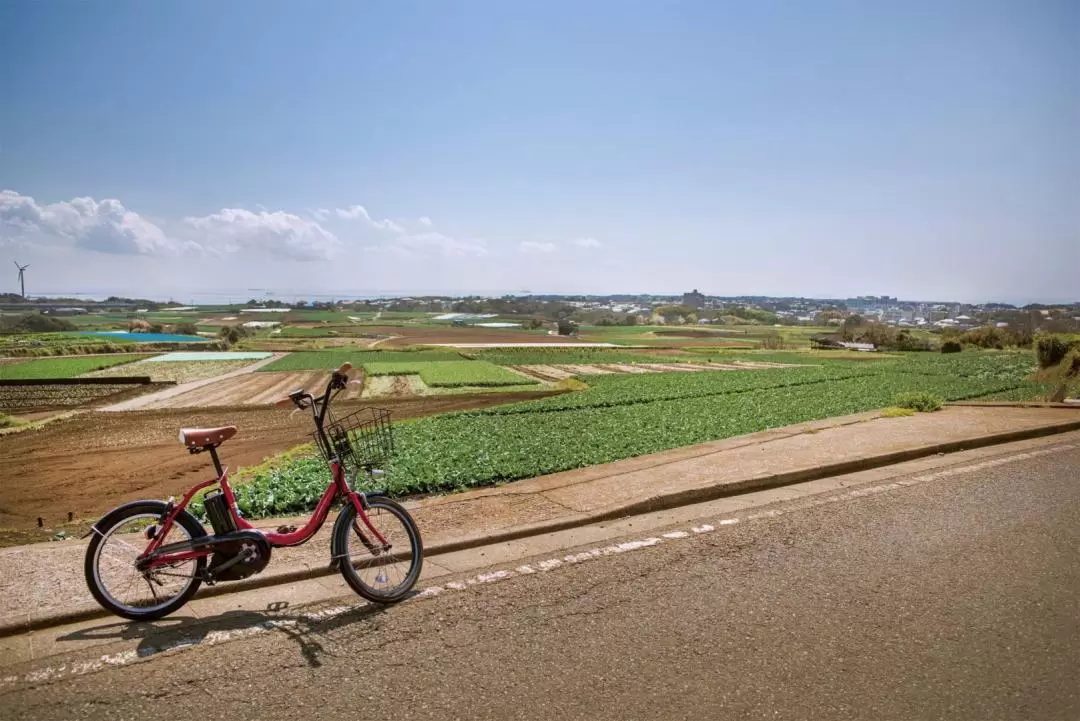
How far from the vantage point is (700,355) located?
54156 mm

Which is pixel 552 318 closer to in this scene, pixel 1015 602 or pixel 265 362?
pixel 265 362

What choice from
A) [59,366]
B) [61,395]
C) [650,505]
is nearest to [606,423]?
[650,505]

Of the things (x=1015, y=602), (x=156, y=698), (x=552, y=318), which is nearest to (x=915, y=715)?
(x=1015, y=602)

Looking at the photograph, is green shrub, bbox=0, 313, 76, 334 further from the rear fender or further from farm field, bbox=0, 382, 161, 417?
the rear fender

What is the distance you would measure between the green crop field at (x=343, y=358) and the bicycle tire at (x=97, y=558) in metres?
35.9

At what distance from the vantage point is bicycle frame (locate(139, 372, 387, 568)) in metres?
4.38

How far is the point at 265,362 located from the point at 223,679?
139 ft

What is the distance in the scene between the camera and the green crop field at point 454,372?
33.1 meters

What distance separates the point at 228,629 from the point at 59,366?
36.5 m

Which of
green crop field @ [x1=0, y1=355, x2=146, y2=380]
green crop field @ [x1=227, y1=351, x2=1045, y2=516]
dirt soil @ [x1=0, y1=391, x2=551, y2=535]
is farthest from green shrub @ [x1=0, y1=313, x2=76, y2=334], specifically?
green crop field @ [x1=227, y1=351, x2=1045, y2=516]

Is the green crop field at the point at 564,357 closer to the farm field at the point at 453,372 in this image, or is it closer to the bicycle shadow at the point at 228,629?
the farm field at the point at 453,372

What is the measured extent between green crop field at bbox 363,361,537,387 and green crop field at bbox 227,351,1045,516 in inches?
303

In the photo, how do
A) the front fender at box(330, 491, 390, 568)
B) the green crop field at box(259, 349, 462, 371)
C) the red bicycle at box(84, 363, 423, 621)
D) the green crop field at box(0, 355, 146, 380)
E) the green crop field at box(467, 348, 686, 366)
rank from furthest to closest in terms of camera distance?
the green crop field at box(467, 348, 686, 366)
the green crop field at box(259, 349, 462, 371)
the green crop field at box(0, 355, 146, 380)
the front fender at box(330, 491, 390, 568)
the red bicycle at box(84, 363, 423, 621)

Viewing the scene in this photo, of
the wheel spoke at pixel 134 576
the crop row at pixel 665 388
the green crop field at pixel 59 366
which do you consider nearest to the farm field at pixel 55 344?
the green crop field at pixel 59 366
